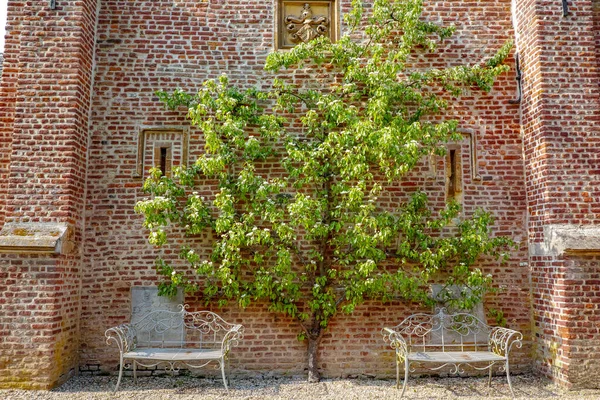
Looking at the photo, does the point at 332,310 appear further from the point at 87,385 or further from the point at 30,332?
the point at 30,332

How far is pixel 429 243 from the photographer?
6.17 m

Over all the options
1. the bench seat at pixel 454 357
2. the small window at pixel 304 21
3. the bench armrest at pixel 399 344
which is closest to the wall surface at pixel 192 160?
the small window at pixel 304 21

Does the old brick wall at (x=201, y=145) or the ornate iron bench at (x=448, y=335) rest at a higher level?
the old brick wall at (x=201, y=145)

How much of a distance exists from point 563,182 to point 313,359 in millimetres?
3942

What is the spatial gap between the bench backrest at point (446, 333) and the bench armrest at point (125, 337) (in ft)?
11.3

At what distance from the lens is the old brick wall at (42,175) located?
5.52 meters

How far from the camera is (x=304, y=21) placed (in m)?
6.93

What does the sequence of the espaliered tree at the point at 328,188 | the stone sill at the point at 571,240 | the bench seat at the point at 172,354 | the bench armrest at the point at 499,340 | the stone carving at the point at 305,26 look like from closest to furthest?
the bench seat at the point at 172,354 → the stone sill at the point at 571,240 → the bench armrest at the point at 499,340 → the espaliered tree at the point at 328,188 → the stone carving at the point at 305,26

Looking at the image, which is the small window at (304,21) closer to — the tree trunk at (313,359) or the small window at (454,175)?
the small window at (454,175)

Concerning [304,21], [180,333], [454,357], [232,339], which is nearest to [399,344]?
[454,357]

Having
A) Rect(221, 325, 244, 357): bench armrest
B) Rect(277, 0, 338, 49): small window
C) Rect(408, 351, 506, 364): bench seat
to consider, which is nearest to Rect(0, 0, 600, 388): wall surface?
Rect(221, 325, 244, 357): bench armrest

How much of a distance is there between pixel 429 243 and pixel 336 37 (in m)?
3.27

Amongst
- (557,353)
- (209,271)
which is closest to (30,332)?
(209,271)

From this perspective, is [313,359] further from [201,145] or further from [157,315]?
[201,145]
